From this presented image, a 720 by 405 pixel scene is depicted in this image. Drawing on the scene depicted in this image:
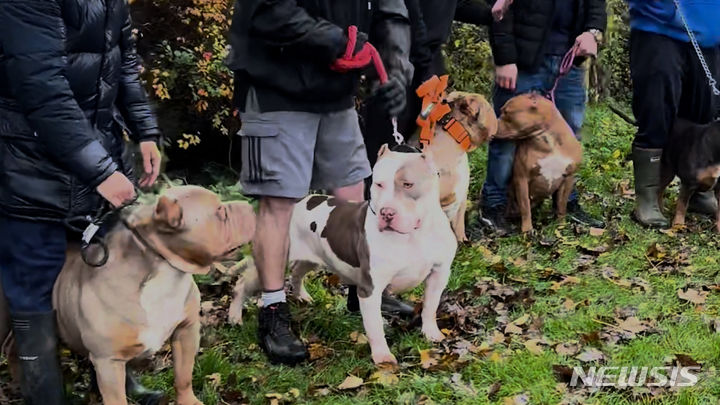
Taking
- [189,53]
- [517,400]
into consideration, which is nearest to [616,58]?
[189,53]

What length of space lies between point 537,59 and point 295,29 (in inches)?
111

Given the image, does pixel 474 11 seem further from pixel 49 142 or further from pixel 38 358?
pixel 38 358

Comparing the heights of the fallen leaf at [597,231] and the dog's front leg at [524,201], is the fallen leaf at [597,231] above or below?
below

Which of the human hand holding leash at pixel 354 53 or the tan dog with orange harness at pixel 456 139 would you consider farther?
the tan dog with orange harness at pixel 456 139

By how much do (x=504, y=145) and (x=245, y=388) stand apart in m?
3.07

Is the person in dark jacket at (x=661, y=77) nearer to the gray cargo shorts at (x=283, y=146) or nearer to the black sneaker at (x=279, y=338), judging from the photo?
the gray cargo shorts at (x=283, y=146)

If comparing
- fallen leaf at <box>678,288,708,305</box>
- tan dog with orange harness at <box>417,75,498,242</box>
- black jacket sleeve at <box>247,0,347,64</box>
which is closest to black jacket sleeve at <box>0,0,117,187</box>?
black jacket sleeve at <box>247,0,347,64</box>

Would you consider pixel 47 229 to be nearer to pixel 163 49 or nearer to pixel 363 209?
pixel 363 209

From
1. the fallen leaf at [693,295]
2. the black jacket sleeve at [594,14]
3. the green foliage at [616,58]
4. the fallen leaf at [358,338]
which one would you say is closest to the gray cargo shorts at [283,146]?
the fallen leaf at [358,338]

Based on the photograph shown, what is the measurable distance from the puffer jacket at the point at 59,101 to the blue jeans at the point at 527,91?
3.37m

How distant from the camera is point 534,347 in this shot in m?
3.85

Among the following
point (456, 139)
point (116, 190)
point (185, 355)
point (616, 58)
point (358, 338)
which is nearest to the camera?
point (116, 190)

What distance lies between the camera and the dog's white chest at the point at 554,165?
19.2 feet

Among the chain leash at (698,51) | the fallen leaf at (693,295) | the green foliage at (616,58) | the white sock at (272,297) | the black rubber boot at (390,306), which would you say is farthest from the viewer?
the green foliage at (616,58)
